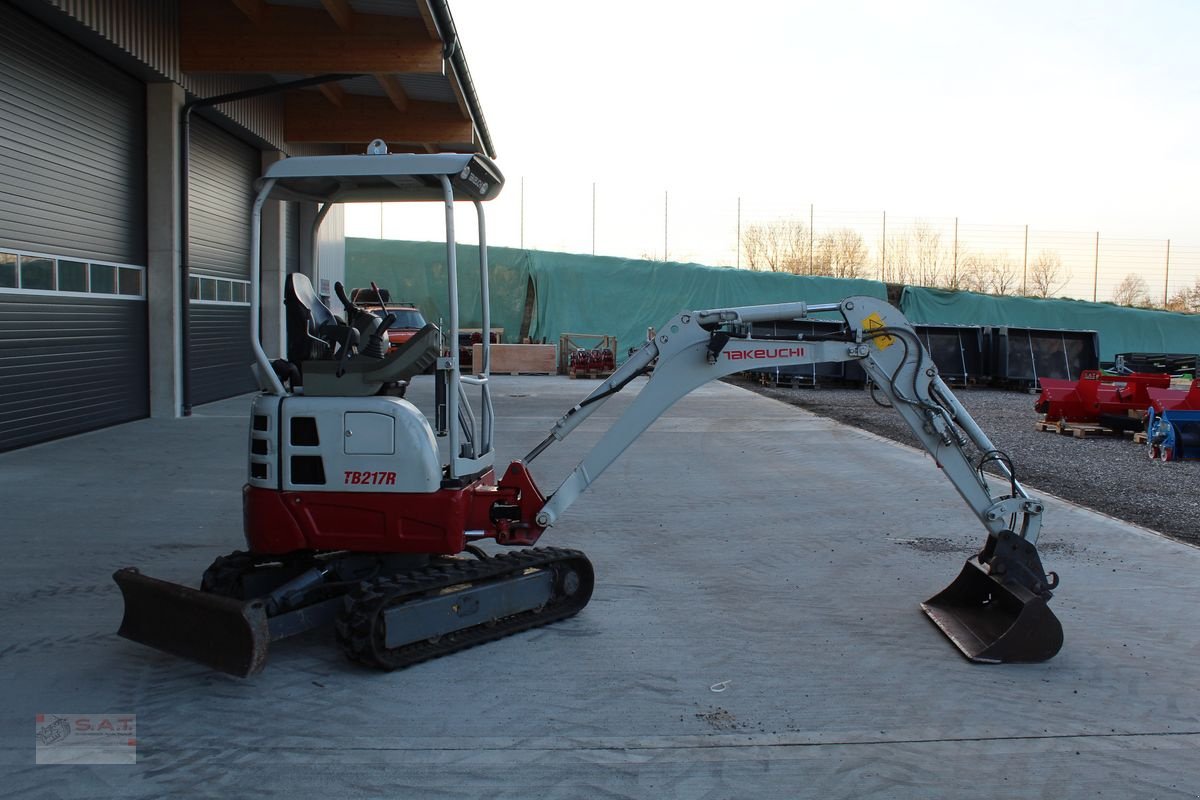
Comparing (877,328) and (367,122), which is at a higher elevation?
(367,122)

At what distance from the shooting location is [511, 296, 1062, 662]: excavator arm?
5.62 meters

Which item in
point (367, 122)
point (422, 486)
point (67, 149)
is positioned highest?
point (367, 122)

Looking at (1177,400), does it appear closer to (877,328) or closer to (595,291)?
(877,328)

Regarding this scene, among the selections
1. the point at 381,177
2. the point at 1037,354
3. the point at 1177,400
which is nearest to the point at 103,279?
the point at 381,177

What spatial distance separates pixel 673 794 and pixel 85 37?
12.2m

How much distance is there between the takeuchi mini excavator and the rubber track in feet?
0.04

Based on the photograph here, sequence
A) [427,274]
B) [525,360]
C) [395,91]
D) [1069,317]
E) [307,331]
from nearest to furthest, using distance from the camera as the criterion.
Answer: [307,331]
[395,91]
[525,360]
[1069,317]
[427,274]

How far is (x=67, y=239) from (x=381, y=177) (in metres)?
8.76

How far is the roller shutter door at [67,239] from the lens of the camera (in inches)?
444

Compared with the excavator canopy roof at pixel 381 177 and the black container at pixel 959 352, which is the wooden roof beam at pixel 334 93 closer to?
the excavator canopy roof at pixel 381 177

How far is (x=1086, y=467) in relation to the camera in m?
12.6

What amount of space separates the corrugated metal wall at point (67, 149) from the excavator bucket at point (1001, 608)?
33.6 ft

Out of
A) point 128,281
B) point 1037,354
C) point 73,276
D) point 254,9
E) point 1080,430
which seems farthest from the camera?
point 1037,354

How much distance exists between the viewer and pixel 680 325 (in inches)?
230
